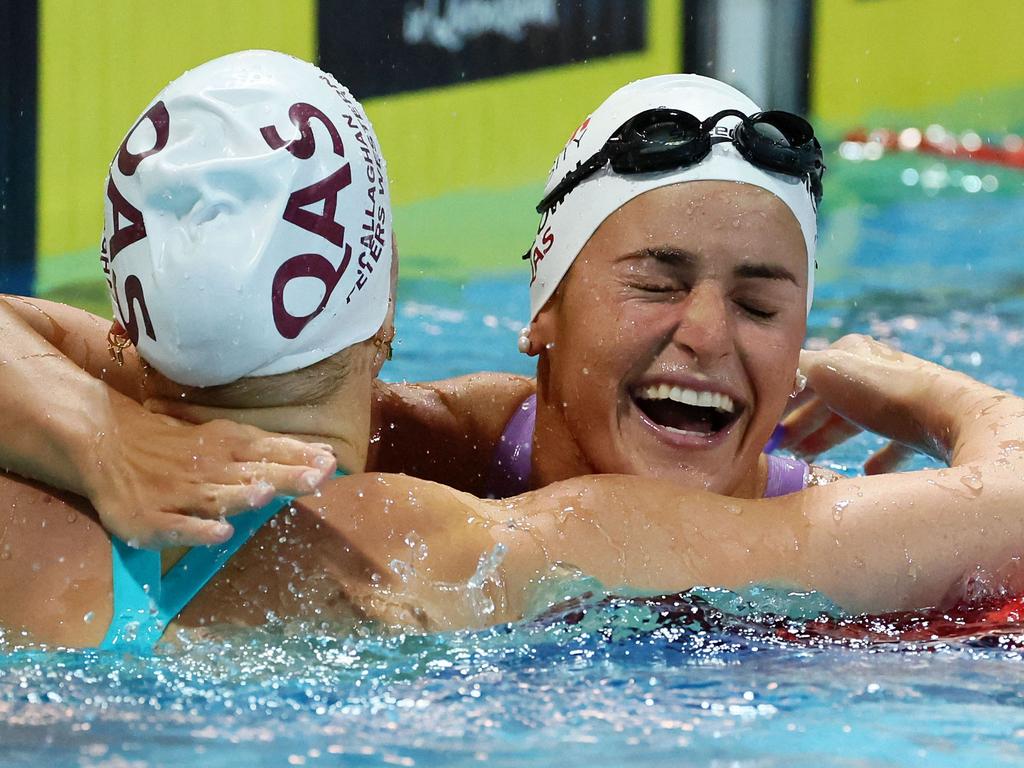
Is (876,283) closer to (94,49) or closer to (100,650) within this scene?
(94,49)

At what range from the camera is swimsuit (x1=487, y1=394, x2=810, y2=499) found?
10.6ft

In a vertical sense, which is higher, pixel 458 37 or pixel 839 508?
pixel 458 37

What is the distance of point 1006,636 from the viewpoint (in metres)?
2.48

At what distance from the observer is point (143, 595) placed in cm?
218

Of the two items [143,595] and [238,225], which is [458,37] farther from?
[143,595]

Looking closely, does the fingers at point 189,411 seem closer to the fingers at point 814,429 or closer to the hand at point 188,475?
the hand at point 188,475

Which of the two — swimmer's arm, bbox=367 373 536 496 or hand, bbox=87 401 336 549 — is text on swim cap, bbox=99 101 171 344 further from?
swimmer's arm, bbox=367 373 536 496

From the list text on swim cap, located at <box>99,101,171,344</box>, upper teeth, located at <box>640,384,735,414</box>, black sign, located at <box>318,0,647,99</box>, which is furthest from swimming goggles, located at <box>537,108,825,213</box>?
black sign, located at <box>318,0,647,99</box>

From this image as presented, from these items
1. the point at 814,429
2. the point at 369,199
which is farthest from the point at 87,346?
the point at 814,429

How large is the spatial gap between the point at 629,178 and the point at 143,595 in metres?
1.30

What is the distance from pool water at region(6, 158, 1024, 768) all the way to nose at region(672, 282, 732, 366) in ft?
1.66

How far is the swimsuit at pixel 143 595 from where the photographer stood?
218 cm

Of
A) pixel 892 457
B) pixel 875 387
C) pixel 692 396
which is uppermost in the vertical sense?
pixel 692 396

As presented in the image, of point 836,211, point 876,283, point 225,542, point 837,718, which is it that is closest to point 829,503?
point 837,718
